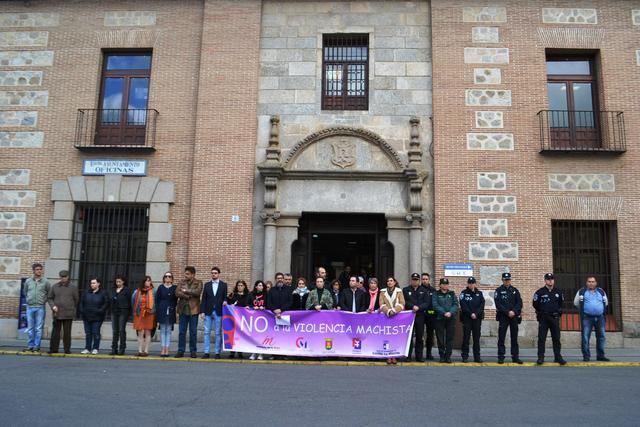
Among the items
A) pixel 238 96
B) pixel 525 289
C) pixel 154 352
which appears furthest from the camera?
pixel 238 96

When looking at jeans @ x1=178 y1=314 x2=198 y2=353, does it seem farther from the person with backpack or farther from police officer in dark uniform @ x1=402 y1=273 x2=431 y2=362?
the person with backpack

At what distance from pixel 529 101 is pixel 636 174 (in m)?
3.29

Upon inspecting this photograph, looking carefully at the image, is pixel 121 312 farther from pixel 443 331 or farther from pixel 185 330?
pixel 443 331

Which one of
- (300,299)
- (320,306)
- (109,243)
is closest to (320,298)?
(320,306)

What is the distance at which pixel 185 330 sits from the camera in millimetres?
11109

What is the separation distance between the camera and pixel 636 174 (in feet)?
45.8

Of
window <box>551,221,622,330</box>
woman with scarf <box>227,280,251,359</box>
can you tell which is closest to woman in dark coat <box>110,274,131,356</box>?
woman with scarf <box>227,280,251,359</box>

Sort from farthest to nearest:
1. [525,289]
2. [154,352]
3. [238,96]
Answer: [238,96], [525,289], [154,352]

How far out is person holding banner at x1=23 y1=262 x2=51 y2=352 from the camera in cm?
1152

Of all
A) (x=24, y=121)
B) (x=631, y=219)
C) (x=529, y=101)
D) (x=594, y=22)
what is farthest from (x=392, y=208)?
(x=24, y=121)

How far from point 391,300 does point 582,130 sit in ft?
25.6

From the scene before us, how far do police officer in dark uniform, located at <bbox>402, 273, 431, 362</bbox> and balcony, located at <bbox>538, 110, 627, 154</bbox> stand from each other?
18.4 feet

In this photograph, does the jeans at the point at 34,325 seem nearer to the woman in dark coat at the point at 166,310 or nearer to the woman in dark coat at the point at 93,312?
the woman in dark coat at the point at 93,312

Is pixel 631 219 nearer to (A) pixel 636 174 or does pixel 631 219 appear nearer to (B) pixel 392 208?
(A) pixel 636 174
